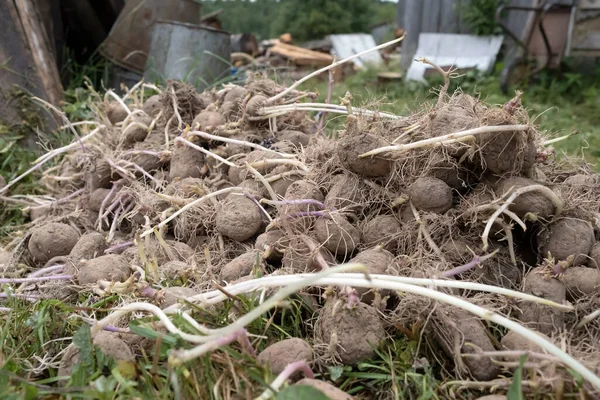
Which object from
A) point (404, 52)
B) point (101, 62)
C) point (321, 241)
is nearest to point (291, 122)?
point (321, 241)

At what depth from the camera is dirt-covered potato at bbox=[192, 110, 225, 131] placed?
223cm

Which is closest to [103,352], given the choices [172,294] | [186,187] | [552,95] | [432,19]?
[172,294]

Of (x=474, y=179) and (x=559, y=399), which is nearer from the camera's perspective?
(x=559, y=399)

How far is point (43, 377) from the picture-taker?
1.42 metres

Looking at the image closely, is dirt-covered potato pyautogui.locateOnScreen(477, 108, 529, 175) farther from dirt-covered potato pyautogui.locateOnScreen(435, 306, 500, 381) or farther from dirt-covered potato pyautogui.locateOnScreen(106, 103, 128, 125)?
dirt-covered potato pyautogui.locateOnScreen(106, 103, 128, 125)

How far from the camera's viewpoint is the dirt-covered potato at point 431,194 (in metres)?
1.50

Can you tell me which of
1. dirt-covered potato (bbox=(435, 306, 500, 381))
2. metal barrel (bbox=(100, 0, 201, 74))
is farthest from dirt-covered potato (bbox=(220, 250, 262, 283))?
metal barrel (bbox=(100, 0, 201, 74))

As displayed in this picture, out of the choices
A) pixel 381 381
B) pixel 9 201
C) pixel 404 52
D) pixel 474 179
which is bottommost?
pixel 404 52

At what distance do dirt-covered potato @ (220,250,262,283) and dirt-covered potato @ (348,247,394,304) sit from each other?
1.12 feet

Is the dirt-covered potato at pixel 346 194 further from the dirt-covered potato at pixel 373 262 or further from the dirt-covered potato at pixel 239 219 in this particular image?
the dirt-covered potato at pixel 239 219

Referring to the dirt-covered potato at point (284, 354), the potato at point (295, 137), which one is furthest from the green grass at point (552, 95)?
the dirt-covered potato at point (284, 354)

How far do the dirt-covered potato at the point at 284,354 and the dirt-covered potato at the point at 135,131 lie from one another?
5.10ft

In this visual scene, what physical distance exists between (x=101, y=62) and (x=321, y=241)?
11.9ft

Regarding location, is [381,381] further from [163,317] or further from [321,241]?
[163,317]
